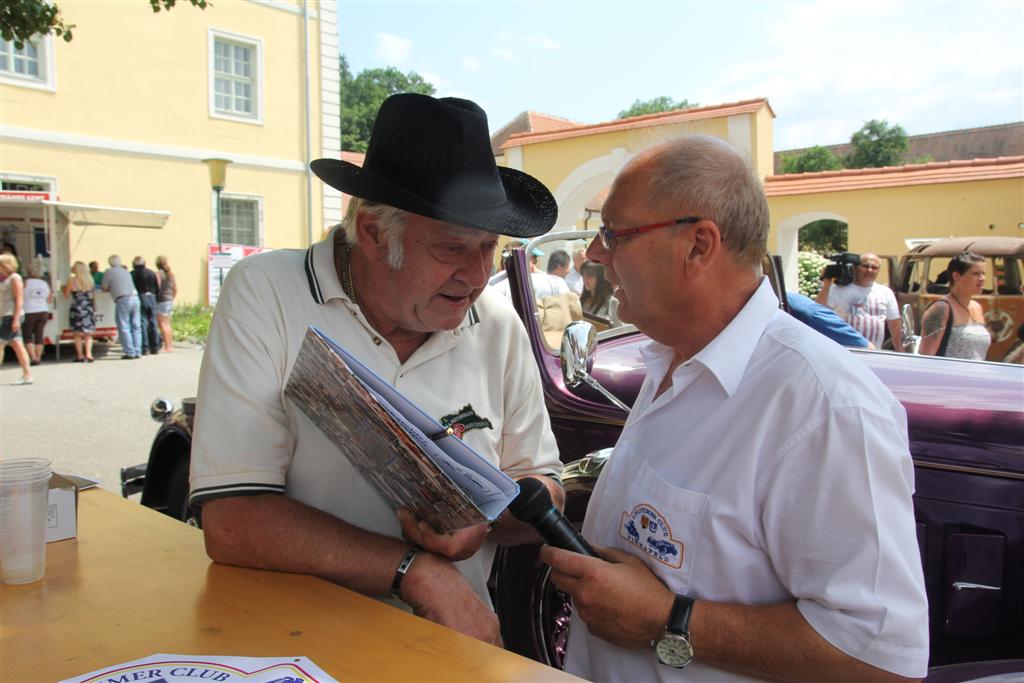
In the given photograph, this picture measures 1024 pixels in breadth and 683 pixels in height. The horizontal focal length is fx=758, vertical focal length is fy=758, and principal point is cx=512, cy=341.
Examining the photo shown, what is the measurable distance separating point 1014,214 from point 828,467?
15.6 m

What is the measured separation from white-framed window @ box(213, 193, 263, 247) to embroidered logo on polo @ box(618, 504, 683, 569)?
17.7 m

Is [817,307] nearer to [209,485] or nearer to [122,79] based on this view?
[209,485]

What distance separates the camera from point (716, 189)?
4.69 feet

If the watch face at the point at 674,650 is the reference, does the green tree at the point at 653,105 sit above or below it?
above

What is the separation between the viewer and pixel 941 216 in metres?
14.6

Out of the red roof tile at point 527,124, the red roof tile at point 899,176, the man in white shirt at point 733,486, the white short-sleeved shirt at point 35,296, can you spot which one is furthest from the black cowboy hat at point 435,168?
the red roof tile at point 527,124

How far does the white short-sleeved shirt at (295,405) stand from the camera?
156 cm

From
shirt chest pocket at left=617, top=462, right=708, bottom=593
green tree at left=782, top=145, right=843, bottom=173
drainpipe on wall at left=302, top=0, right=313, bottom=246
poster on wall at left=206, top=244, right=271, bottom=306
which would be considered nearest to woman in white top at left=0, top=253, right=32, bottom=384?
poster on wall at left=206, top=244, right=271, bottom=306

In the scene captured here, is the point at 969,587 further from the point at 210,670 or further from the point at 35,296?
the point at 35,296

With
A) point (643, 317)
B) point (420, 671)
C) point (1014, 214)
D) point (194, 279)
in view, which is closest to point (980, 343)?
point (643, 317)

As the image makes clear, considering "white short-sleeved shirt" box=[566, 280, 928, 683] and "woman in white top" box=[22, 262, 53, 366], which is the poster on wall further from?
"white short-sleeved shirt" box=[566, 280, 928, 683]

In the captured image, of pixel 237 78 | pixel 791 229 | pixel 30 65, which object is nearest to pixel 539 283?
pixel 791 229

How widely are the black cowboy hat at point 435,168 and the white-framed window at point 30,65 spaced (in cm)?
1598

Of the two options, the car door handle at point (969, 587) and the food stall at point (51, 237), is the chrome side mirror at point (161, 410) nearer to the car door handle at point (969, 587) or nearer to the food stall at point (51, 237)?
the car door handle at point (969, 587)
